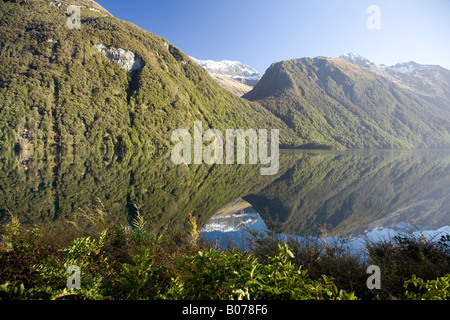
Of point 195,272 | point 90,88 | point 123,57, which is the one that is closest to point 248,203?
point 195,272

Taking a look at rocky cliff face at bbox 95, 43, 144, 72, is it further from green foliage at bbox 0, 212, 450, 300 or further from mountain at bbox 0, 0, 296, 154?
green foliage at bbox 0, 212, 450, 300

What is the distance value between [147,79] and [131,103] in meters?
21.4

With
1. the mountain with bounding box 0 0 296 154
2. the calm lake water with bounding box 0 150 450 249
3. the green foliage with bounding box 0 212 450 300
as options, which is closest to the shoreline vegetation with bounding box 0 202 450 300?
the green foliage with bounding box 0 212 450 300

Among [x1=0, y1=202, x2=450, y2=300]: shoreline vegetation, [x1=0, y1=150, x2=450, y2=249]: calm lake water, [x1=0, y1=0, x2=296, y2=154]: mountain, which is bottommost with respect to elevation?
[x1=0, y1=150, x2=450, y2=249]: calm lake water

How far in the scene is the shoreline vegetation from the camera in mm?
2244

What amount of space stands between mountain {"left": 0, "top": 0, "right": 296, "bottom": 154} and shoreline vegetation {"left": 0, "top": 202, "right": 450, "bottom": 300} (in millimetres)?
85157

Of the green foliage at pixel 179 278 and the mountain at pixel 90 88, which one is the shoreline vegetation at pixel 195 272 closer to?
the green foliage at pixel 179 278

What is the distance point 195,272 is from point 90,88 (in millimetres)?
129558

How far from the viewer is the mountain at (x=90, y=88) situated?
85.1 m

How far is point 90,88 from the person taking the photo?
106m

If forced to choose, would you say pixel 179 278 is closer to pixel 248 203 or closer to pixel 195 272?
pixel 195 272
